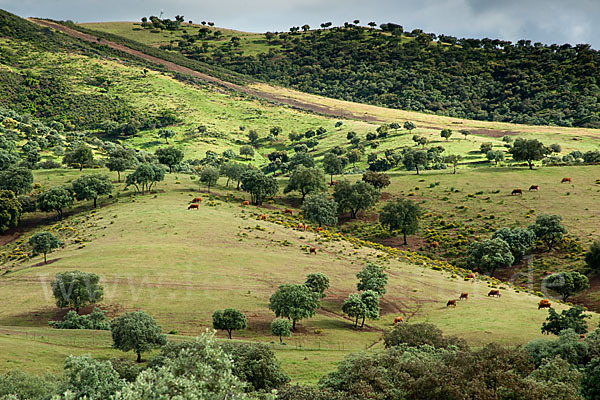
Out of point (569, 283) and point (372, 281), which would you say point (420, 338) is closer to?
point (372, 281)

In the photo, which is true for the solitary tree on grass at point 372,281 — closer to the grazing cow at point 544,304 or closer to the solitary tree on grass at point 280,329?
the solitary tree on grass at point 280,329

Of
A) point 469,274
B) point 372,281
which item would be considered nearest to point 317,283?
point 372,281

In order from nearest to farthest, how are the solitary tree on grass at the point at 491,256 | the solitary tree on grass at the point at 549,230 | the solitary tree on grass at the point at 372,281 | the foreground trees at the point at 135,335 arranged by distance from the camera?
1. the foreground trees at the point at 135,335
2. the solitary tree on grass at the point at 372,281
3. the solitary tree on grass at the point at 491,256
4. the solitary tree on grass at the point at 549,230

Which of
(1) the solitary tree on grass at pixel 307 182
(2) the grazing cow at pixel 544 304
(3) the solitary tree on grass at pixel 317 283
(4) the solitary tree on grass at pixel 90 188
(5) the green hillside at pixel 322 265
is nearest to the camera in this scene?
(5) the green hillside at pixel 322 265

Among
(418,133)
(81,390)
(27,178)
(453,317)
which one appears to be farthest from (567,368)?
(418,133)

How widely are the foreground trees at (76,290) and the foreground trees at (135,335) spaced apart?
16015 mm

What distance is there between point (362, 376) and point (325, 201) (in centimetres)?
7862

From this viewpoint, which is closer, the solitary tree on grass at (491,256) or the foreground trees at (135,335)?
the foreground trees at (135,335)

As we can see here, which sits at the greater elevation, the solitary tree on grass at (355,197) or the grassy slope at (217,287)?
the solitary tree on grass at (355,197)

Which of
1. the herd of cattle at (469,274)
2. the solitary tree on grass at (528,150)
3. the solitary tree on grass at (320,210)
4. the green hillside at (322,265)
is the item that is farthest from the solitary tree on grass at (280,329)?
the solitary tree on grass at (528,150)

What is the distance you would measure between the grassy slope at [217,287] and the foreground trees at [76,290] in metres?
2.52

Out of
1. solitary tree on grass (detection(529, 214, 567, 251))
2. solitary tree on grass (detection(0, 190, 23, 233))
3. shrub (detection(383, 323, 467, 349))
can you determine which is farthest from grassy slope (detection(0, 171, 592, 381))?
solitary tree on grass (detection(529, 214, 567, 251))

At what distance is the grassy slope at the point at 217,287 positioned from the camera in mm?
50125

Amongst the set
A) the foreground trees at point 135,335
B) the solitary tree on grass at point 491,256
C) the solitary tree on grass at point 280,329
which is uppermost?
the solitary tree on grass at point 491,256
